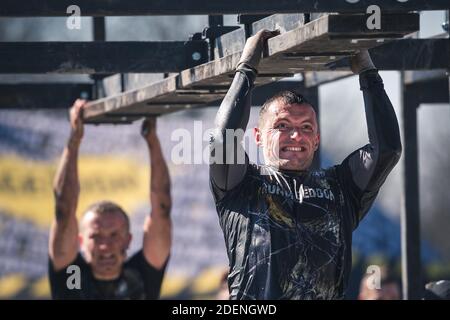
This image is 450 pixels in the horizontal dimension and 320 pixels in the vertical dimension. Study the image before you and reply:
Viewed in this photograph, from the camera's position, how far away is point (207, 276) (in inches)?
602

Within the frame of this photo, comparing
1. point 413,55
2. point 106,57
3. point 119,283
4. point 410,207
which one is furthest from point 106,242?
point 413,55

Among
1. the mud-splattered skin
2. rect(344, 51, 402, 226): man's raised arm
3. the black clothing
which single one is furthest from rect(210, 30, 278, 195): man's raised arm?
the black clothing

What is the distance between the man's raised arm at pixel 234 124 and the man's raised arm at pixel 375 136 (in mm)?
523

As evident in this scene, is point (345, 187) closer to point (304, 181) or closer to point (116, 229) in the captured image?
point (304, 181)

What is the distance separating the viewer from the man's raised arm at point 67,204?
9898 millimetres

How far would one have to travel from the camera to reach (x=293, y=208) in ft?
20.8

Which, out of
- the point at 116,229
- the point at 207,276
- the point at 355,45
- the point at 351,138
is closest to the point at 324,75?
the point at 116,229

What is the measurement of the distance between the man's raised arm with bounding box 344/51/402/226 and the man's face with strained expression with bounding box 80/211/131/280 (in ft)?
12.6

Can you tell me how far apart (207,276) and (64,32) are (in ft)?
10.8

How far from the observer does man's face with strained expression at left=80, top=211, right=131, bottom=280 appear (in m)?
9.99

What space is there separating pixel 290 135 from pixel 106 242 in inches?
157

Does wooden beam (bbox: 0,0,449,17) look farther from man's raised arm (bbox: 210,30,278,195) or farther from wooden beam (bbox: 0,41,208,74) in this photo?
wooden beam (bbox: 0,41,208,74)

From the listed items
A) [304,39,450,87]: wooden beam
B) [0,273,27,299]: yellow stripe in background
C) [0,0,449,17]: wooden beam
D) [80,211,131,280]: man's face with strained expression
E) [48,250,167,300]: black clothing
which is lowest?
[0,273,27,299]: yellow stripe in background
